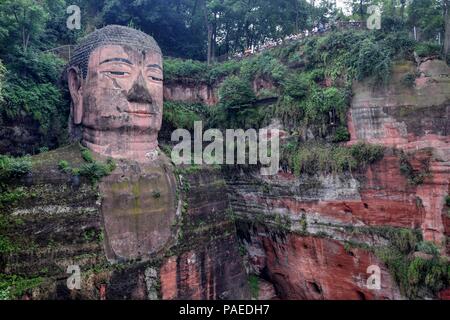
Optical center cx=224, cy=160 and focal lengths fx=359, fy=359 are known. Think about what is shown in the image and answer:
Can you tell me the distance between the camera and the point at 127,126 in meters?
11.5

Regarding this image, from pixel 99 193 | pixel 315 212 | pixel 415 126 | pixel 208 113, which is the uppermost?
pixel 208 113

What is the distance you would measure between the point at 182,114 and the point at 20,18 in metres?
7.26

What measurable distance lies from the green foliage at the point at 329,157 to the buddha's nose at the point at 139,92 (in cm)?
584

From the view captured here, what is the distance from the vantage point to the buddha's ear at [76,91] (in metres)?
11.7

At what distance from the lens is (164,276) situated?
10.9 metres

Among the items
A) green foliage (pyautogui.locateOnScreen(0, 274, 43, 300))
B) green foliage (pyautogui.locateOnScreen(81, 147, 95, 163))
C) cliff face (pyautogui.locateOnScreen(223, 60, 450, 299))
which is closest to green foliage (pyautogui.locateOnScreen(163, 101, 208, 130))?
cliff face (pyautogui.locateOnScreen(223, 60, 450, 299))

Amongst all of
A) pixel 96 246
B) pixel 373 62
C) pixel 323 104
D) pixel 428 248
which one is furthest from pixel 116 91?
pixel 428 248

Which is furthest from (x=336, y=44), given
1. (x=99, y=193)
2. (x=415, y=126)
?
(x=99, y=193)

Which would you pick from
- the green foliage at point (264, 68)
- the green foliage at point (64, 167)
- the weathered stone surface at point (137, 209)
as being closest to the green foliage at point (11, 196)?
the green foliage at point (64, 167)

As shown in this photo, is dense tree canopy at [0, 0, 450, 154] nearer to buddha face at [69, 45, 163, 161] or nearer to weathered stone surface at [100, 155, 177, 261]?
buddha face at [69, 45, 163, 161]

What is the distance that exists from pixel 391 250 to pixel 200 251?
20.4ft

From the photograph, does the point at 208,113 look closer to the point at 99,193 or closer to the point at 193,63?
the point at 193,63

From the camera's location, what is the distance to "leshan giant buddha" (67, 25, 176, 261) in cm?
1066

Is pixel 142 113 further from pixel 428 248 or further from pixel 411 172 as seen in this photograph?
pixel 428 248
